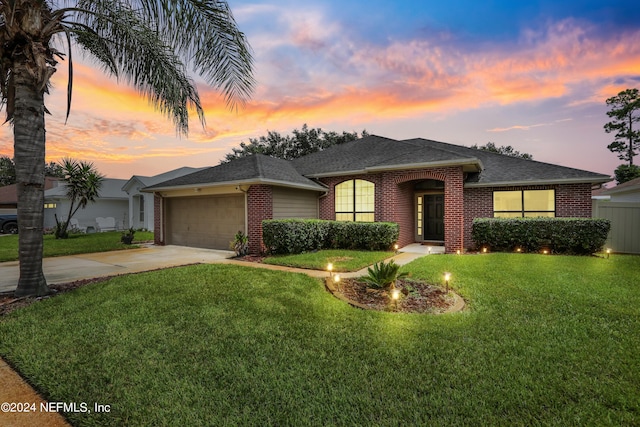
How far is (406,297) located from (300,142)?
26668 millimetres

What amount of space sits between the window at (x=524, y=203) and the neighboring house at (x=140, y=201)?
69.4 ft

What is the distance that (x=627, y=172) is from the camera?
1013 inches

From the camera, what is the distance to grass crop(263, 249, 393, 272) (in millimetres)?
7591

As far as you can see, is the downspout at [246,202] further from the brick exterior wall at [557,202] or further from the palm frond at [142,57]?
the brick exterior wall at [557,202]

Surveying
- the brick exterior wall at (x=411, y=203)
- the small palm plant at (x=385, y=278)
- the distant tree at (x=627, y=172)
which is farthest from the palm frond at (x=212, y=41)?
the distant tree at (x=627, y=172)

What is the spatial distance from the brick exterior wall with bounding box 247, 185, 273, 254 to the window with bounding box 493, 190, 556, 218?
8622mm

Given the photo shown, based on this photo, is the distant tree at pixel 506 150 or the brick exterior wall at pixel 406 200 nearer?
the brick exterior wall at pixel 406 200

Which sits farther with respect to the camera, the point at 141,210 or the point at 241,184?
the point at 141,210

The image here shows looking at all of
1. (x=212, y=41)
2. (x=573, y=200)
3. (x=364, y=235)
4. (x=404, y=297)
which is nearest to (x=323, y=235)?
(x=364, y=235)

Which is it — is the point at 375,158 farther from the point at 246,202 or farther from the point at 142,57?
the point at 142,57

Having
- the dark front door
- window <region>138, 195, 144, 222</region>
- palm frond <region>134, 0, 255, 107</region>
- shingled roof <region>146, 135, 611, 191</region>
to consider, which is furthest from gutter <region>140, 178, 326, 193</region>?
window <region>138, 195, 144, 222</region>

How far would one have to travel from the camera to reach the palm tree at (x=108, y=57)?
15.6ft

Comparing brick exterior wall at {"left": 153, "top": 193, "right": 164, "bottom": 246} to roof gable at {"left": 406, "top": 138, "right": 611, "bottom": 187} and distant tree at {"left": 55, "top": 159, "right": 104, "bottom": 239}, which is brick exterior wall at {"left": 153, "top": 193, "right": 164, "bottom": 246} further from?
roof gable at {"left": 406, "top": 138, "right": 611, "bottom": 187}

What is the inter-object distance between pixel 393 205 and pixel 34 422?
10.5m
